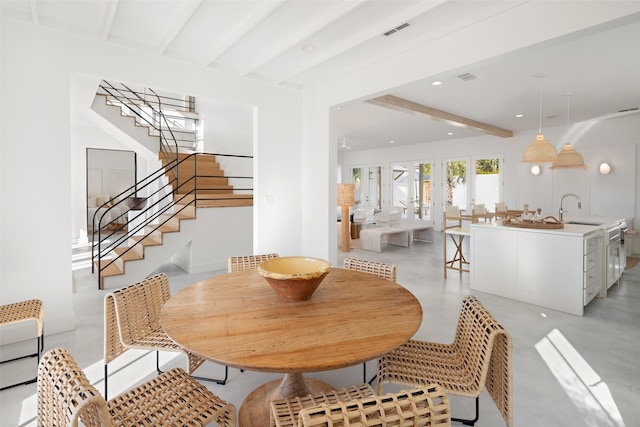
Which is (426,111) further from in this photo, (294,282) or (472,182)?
(294,282)

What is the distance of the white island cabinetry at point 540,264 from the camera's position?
11.2ft

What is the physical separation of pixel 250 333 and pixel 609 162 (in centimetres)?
890

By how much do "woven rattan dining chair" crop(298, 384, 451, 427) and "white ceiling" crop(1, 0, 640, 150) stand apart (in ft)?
8.39

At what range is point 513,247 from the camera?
3898 millimetres

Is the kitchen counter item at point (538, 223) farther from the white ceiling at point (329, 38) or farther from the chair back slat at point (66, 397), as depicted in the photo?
the chair back slat at point (66, 397)

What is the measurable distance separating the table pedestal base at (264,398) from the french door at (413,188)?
983 centimetres

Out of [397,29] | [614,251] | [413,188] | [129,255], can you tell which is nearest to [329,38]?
[397,29]

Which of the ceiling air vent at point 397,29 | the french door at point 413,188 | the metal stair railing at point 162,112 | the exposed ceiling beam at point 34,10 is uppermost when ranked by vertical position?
the metal stair railing at point 162,112

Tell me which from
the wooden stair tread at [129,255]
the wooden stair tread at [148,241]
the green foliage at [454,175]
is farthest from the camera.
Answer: the green foliage at [454,175]

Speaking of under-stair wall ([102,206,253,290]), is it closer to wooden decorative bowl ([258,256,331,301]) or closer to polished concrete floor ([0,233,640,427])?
polished concrete floor ([0,233,640,427])

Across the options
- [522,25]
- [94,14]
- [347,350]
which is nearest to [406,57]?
[522,25]

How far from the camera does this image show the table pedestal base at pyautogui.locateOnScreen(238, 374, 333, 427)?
1760 millimetres

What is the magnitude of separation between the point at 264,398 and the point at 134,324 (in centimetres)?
85

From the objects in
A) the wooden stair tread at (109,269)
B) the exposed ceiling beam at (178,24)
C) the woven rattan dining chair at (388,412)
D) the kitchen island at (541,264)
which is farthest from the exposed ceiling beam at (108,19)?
the kitchen island at (541,264)
